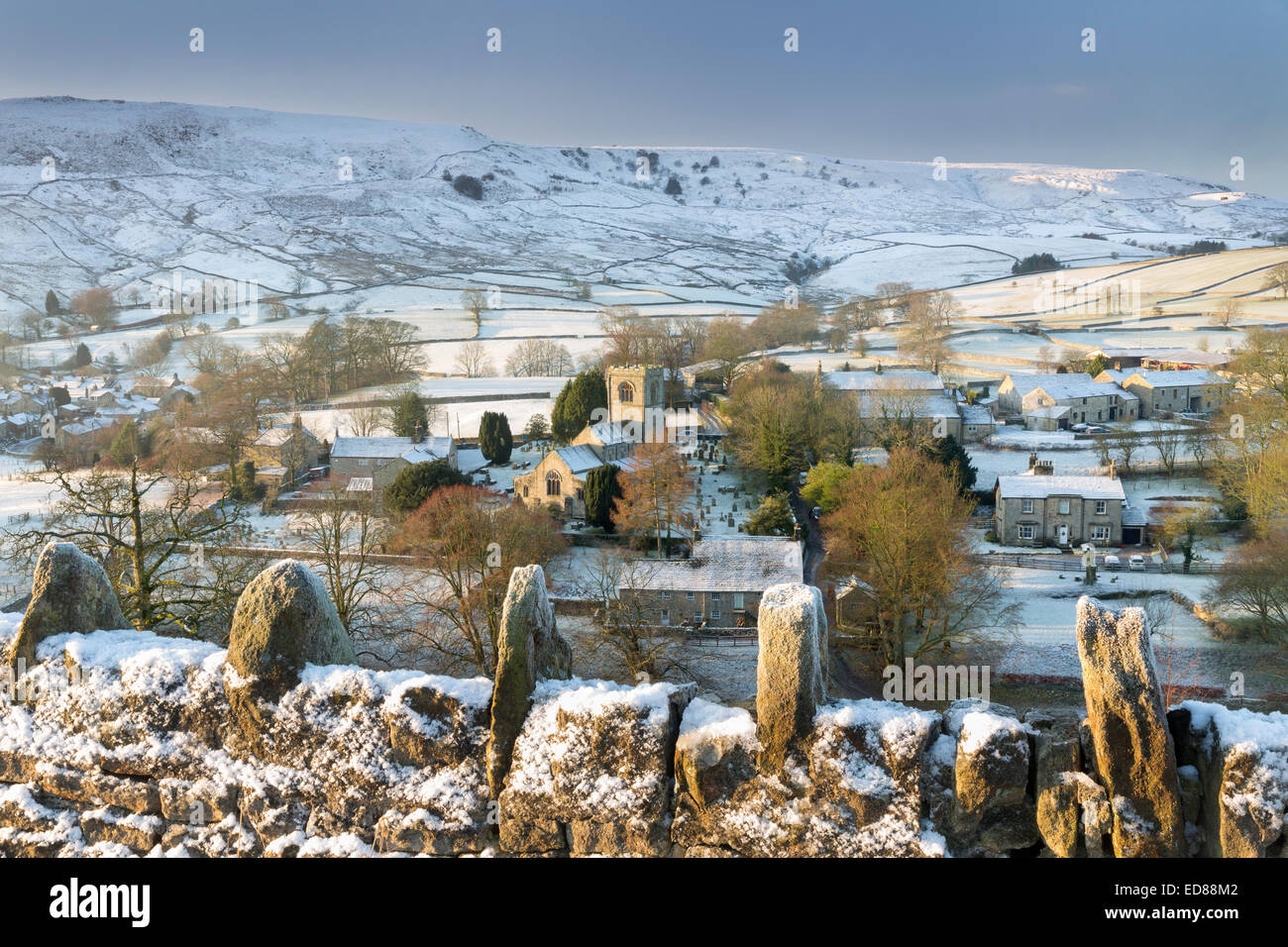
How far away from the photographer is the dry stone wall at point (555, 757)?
599 centimetres

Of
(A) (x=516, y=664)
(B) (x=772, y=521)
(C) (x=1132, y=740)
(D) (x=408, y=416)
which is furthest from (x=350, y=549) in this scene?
(C) (x=1132, y=740)

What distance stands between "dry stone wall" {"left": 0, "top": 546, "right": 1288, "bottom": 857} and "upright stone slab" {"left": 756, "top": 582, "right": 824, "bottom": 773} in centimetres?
1

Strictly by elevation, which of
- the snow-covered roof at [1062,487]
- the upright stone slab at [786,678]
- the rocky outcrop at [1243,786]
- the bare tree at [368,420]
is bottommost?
the snow-covered roof at [1062,487]

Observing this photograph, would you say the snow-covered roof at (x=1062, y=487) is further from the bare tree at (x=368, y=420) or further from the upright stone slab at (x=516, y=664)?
the upright stone slab at (x=516, y=664)

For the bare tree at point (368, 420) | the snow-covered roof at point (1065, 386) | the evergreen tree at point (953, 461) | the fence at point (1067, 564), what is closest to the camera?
the fence at point (1067, 564)

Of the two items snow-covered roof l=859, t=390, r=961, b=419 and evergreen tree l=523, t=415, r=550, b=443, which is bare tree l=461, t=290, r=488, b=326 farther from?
snow-covered roof l=859, t=390, r=961, b=419

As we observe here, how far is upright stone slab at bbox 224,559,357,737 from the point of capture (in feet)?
23.0

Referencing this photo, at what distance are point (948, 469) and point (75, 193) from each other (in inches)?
6888

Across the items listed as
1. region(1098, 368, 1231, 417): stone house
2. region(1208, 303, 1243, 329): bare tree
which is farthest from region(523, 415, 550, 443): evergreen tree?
region(1208, 303, 1243, 329): bare tree

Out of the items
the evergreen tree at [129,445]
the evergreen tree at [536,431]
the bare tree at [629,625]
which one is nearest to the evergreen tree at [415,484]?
the bare tree at [629,625]

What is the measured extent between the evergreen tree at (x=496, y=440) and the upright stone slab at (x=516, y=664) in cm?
4441

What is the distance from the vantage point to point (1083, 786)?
6.03 metres

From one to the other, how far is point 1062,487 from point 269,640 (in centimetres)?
3647
